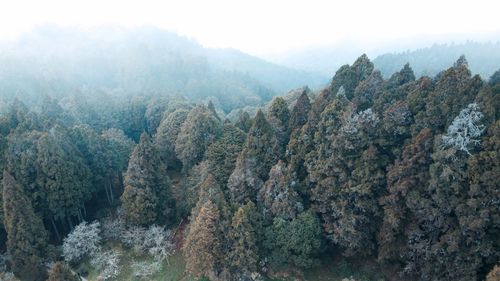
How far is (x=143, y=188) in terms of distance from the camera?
34.8 m

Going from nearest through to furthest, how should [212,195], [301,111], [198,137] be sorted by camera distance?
[212,195], [301,111], [198,137]

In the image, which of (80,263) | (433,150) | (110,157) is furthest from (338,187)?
(110,157)

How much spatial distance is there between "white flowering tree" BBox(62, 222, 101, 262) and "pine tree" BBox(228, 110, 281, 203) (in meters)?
14.4

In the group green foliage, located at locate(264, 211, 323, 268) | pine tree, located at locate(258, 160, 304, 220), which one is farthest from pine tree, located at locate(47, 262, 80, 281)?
pine tree, located at locate(258, 160, 304, 220)

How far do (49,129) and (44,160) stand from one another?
8279mm

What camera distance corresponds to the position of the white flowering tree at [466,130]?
2252 cm

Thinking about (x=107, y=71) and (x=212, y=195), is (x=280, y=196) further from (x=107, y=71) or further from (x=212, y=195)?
(x=107, y=71)

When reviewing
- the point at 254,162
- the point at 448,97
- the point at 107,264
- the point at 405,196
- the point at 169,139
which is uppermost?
the point at 448,97

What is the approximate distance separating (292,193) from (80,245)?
21046 millimetres

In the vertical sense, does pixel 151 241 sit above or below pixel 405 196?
below

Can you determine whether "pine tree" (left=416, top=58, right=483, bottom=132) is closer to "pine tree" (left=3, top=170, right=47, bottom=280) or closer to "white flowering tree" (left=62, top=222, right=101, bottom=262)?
"white flowering tree" (left=62, top=222, right=101, bottom=262)

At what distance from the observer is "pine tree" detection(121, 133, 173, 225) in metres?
34.4

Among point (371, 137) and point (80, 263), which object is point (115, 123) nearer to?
point (80, 263)

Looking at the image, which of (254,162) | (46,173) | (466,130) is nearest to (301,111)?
(254,162)
